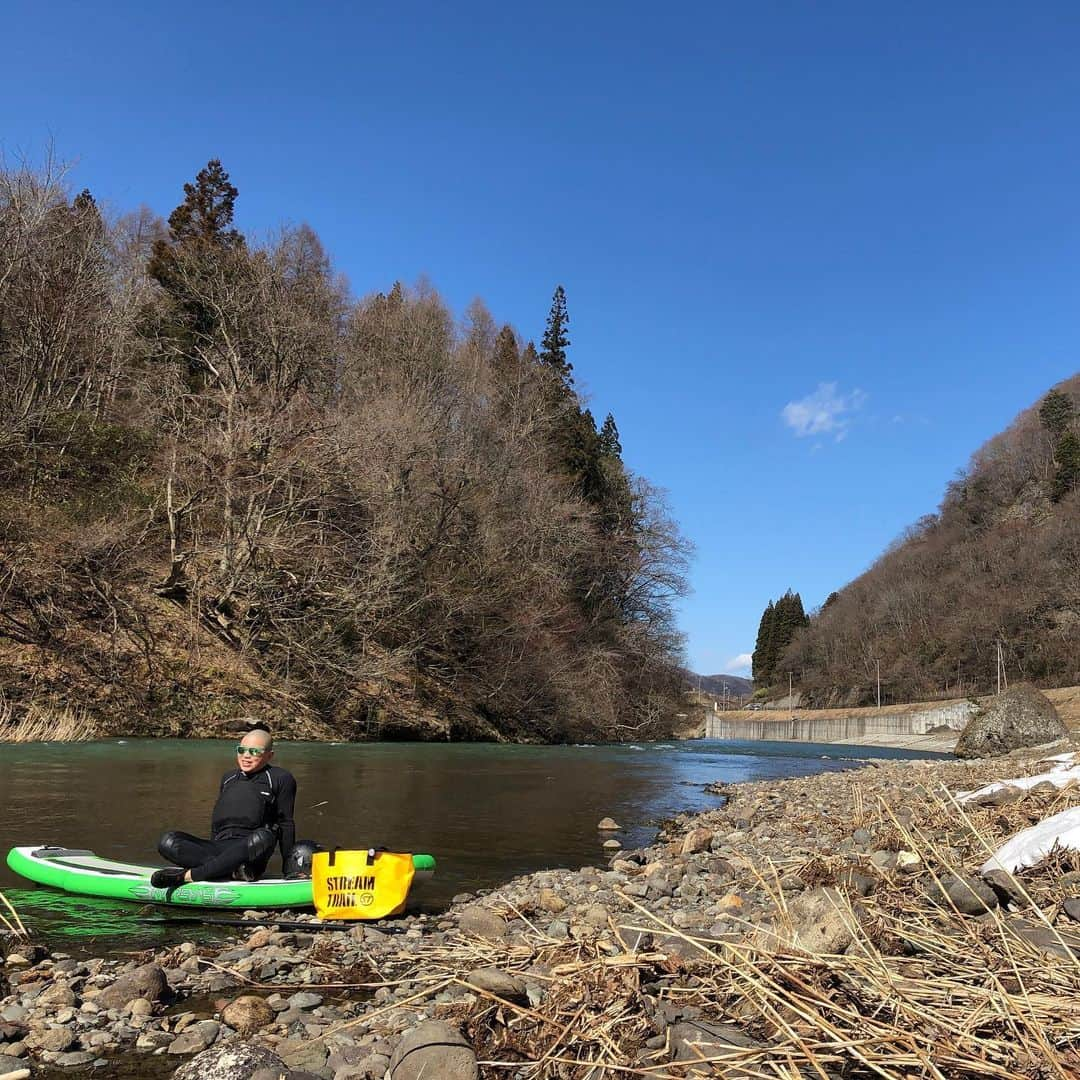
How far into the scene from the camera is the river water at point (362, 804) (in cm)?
788

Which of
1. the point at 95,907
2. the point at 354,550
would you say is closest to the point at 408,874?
the point at 95,907

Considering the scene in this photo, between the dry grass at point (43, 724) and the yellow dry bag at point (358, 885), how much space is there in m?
14.6

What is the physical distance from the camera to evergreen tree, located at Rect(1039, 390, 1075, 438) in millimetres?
102625

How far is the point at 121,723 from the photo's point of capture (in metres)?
20.8

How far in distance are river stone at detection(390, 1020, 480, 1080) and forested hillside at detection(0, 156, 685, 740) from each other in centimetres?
1989

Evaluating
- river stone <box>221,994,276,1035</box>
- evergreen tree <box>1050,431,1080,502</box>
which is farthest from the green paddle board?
evergreen tree <box>1050,431,1080,502</box>

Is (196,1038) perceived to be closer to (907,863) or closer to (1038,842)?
(907,863)

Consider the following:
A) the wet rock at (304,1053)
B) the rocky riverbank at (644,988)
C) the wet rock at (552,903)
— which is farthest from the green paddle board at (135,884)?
the wet rock at (304,1053)

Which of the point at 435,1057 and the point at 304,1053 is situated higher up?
the point at 435,1057

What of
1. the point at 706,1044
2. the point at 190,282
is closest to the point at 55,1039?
the point at 706,1044

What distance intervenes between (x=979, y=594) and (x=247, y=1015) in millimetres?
92543

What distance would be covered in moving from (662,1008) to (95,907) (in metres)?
5.35

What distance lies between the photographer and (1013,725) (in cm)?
2350

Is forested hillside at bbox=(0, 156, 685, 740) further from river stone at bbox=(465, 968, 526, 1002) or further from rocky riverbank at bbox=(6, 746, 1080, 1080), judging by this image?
river stone at bbox=(465, 968, 526, 1002)
